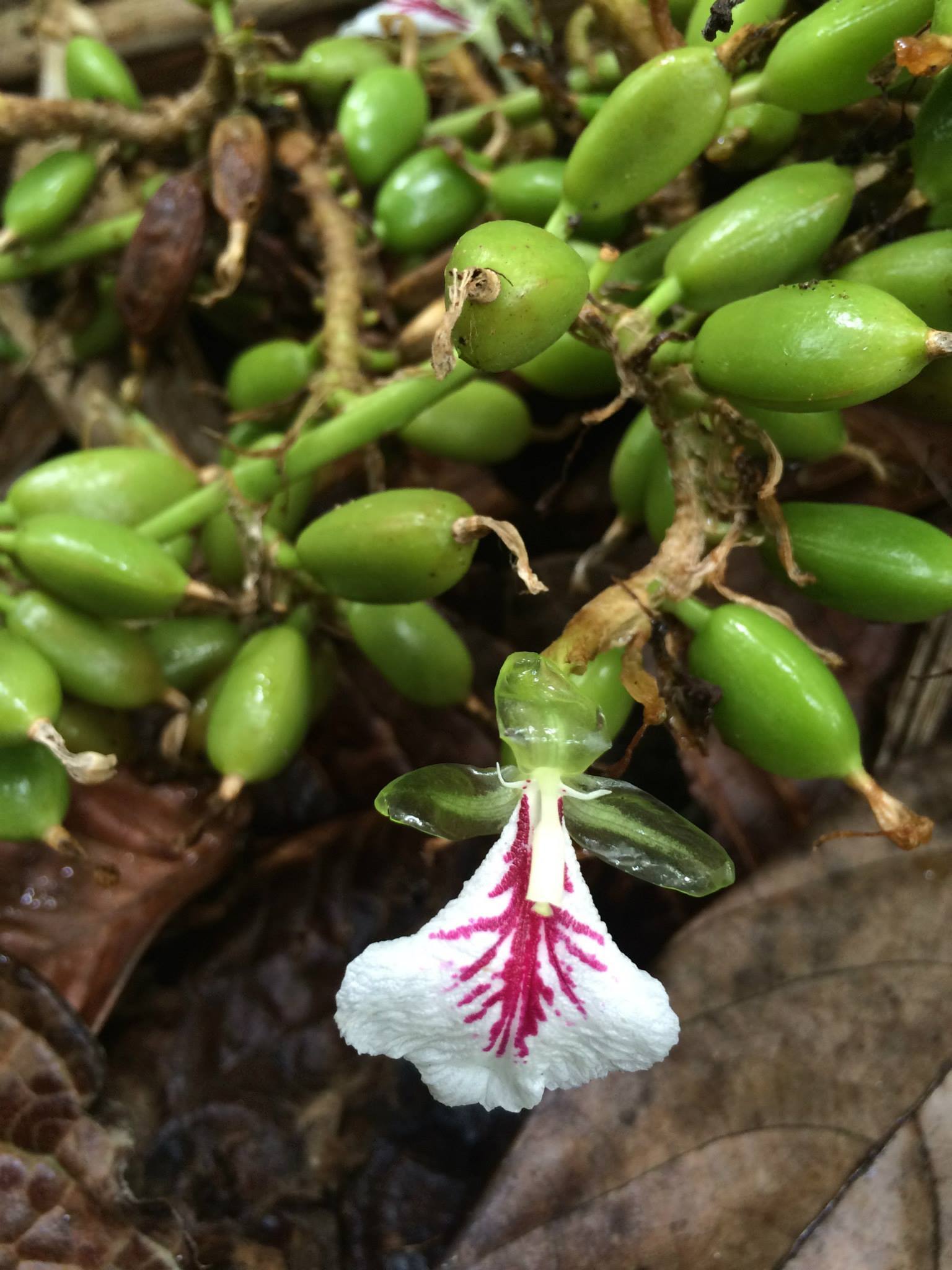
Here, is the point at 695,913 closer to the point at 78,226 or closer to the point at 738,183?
the point at 738,183

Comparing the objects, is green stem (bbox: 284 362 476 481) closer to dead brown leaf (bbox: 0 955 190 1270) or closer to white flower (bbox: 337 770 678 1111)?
white flower (bbox: 337 770 678 1111)

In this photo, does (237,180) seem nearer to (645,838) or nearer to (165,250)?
(165,250)

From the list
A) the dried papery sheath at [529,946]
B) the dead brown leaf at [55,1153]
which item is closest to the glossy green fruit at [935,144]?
the dried papery sheath at [529,946]

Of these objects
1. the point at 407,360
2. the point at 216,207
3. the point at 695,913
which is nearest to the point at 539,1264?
the point at 695,913

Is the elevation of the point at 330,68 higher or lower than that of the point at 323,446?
higher

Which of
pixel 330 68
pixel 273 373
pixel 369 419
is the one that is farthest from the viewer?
pixel 330 68

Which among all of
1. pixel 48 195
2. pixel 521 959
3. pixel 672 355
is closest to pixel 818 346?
pixel 672 355
